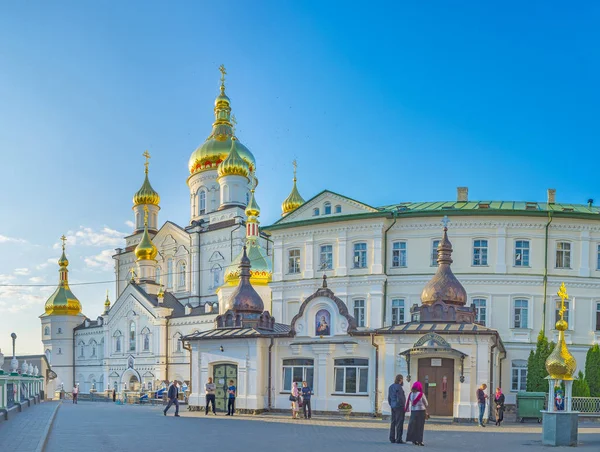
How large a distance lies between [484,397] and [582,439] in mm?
4844

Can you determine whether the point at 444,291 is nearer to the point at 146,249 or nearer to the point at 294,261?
the point at 294,261

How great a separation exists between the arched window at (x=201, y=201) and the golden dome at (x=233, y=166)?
152 inches

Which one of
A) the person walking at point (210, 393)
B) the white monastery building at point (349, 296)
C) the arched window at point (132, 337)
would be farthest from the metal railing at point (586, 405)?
the arched window at point (132, 337)

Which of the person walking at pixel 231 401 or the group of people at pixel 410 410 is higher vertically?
the group of people at pixel 410 410

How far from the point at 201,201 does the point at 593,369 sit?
129ft

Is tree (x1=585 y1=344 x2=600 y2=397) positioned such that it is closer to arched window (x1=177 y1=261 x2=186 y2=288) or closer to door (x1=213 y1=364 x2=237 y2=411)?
door (x1=213 y1=364 x2=237 y2=411)

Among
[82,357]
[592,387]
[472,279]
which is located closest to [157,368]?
[82,357]

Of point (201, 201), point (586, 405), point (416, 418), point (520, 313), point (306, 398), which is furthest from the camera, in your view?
point (201, 201)

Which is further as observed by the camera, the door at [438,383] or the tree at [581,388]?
the tree at [581,388]

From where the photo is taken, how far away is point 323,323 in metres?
28.9

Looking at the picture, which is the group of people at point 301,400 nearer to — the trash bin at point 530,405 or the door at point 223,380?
the door at point 223,380

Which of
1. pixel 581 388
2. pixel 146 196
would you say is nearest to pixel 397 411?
pixel 581 388

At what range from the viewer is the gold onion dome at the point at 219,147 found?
218ft

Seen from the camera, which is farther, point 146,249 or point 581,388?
point 146,249
